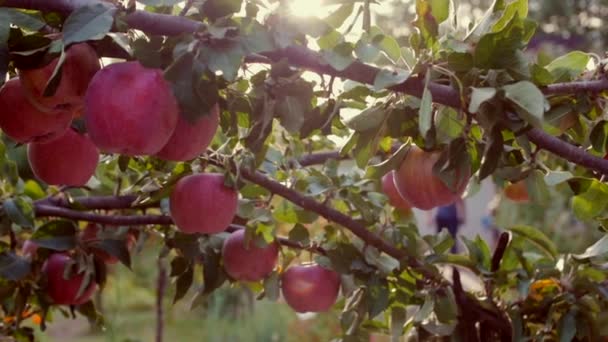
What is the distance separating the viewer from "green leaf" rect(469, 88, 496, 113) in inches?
27.4

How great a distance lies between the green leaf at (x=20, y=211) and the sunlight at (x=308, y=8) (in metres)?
0.66

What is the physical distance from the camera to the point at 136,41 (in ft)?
2.29

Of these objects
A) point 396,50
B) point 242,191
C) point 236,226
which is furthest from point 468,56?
point 236,226

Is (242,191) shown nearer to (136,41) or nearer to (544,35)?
(136,41)

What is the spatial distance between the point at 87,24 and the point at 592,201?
623 millimetres

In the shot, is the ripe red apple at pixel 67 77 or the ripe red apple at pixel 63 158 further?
the ripe red apple at pixel 63 158

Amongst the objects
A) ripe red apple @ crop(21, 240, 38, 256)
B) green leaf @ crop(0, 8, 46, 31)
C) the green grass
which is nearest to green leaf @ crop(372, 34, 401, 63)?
green leaf @ crop(0, 8, 46, 31)

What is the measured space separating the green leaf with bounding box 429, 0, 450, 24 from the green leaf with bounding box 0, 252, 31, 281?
81cm

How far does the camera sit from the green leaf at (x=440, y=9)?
825mm

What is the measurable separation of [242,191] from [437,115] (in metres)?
0.45

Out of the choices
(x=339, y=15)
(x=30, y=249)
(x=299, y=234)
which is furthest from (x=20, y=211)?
(x=339, y=15)

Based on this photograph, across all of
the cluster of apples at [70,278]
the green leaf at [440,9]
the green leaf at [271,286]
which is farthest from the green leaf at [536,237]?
the cluster of apples at [70,278]

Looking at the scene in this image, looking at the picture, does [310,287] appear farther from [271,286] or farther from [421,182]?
[421,182]

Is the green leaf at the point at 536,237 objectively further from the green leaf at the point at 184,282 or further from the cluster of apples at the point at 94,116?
the cluster of apples at the point at 94,116
